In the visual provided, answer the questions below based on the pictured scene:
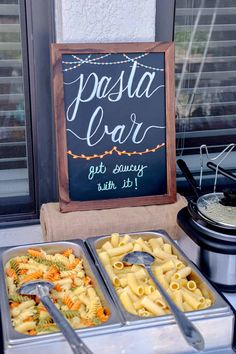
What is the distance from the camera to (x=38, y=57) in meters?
1.27

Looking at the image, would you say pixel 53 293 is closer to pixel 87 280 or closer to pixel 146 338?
pixel 87 280

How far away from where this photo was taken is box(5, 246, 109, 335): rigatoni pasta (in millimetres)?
874

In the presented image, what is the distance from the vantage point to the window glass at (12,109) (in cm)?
128

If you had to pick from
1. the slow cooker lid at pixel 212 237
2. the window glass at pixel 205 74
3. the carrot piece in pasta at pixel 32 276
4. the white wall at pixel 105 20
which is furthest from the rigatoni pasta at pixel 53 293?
the window glass at pixel 205 74

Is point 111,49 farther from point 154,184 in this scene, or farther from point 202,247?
point 202,247

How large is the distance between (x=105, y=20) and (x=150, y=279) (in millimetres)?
633

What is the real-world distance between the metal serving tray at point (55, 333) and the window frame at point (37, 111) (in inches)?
11.5

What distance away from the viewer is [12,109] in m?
1.35

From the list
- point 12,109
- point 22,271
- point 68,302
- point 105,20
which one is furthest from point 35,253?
point 105,20

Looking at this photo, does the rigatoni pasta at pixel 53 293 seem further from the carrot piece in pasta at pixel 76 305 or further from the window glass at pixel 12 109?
the window glass at pixel 12 109

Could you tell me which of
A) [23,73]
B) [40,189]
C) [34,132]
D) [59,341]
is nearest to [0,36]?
[23,73]

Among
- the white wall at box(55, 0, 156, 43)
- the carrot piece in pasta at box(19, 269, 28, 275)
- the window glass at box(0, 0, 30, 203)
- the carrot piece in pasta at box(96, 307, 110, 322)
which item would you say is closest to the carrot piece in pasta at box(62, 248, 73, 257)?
the carrot piece in pasta at box(19, 269, 28, 275)

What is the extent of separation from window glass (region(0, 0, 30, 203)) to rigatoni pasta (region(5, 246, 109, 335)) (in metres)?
0.36

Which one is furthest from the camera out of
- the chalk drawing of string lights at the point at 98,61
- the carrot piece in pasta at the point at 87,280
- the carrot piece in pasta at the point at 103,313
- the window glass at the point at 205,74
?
the window glass at the point at 205,74
